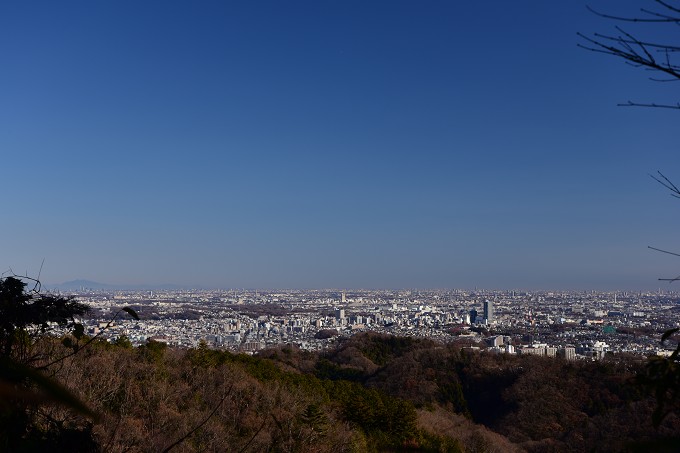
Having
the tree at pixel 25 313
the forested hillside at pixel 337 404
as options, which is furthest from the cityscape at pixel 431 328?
the tree at pixel 25 313

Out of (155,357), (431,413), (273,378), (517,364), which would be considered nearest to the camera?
(155,357)

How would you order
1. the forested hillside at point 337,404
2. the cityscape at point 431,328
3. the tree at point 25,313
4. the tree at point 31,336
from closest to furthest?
1. the tree at point 31,336
2. the tree at point 25,313
3. the forested hillside at point 337,404
4. the cityscape at point 431,328

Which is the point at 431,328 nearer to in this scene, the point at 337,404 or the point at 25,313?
the point at 337,404

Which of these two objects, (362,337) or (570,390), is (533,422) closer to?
(570,390)

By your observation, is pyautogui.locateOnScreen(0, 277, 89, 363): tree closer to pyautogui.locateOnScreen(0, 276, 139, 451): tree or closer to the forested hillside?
pyautogui.locateOnScreen(0, 276, 139, 451): tree

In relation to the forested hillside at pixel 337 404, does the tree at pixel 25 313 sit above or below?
above

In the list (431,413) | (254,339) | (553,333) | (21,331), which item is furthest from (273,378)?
(553,333)

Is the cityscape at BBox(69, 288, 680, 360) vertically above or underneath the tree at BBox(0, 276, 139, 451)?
underneath

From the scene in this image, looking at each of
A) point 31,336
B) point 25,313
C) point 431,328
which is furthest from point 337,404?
point 431,328

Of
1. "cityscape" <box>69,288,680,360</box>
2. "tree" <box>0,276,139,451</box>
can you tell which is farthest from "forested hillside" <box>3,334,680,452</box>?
"cityscape" <box>69,288,680,360</box>

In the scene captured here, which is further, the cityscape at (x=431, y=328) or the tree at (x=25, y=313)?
the cityscape at (x=431, y=328)

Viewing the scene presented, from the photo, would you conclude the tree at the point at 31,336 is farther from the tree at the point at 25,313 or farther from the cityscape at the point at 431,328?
the cityscape at the point at 431,328
